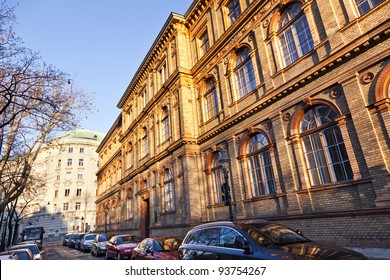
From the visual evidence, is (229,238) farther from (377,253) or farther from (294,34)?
(294,34)

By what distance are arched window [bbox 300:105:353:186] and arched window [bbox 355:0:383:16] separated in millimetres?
3541

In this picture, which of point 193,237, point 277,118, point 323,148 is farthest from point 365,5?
point 193,237

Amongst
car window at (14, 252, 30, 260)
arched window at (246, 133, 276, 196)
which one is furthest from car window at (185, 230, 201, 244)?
car window at (14, 252, 30, 260)

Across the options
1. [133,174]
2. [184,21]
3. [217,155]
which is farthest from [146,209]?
[184,21]

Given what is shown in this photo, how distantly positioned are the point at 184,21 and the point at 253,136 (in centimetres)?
1217

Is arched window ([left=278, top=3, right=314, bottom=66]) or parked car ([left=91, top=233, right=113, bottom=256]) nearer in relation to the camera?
arched window ([left=278, top=3, right=314, bottom=66])

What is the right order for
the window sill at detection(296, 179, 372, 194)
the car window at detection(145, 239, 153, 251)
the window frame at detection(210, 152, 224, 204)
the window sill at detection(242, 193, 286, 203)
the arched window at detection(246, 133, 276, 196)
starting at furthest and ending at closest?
the window frame at detection(210, 152, 224, 204), the arched window at detection(246, 133, 276, 196), the window sill at detection(242, 193, 286, 203), the car window at detection(145, 239, 153, 251), the window sill at detection(296, 179, 372, 194)

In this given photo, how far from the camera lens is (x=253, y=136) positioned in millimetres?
13305

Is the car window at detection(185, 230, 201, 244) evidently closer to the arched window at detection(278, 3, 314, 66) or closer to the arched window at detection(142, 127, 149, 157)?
the arched window at detection(278, 3, 314, 66)

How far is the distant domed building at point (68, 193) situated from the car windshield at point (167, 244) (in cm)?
5153

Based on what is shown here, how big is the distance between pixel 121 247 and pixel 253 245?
11.0 meters

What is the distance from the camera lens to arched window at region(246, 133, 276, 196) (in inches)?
476

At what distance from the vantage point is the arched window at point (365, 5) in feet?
28.9
